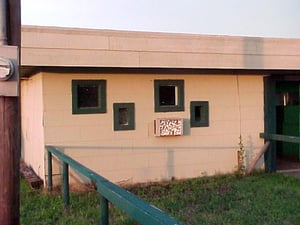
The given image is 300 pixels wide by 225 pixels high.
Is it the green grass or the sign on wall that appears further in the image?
the sign on wall

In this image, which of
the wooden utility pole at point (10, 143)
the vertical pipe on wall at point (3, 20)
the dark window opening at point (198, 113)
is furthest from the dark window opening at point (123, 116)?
the vertical pipe on wall at point (3, 20)

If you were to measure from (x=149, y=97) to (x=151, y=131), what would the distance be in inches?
25.5

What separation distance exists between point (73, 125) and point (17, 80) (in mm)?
4084

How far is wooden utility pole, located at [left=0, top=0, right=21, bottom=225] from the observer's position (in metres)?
2.80

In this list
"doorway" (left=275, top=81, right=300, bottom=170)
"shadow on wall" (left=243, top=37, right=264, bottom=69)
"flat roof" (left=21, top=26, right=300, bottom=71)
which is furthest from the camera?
"doorway" (left=275, top=81, right=300, bottom=170)

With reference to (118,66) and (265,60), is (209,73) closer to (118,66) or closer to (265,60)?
(265,60)

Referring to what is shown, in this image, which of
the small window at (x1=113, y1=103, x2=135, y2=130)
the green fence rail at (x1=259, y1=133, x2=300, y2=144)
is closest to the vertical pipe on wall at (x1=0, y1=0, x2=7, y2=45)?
the small window at (x1=113, y1=103, x2=135, y2=130)

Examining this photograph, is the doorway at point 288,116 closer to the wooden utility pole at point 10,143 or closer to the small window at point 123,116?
the small window at point 123,116

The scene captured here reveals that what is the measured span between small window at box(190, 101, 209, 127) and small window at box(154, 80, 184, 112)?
27 centimetres

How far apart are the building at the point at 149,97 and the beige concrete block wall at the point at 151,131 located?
0.02 meters

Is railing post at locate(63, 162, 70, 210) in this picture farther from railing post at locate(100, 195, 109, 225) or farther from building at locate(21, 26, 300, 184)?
railing post at locate(100, 195, 109, 225)

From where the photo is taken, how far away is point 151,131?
734 centimetres

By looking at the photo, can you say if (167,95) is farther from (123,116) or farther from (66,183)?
(66,183)

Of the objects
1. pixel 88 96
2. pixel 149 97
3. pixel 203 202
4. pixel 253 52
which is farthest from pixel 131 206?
pixel 253 52
